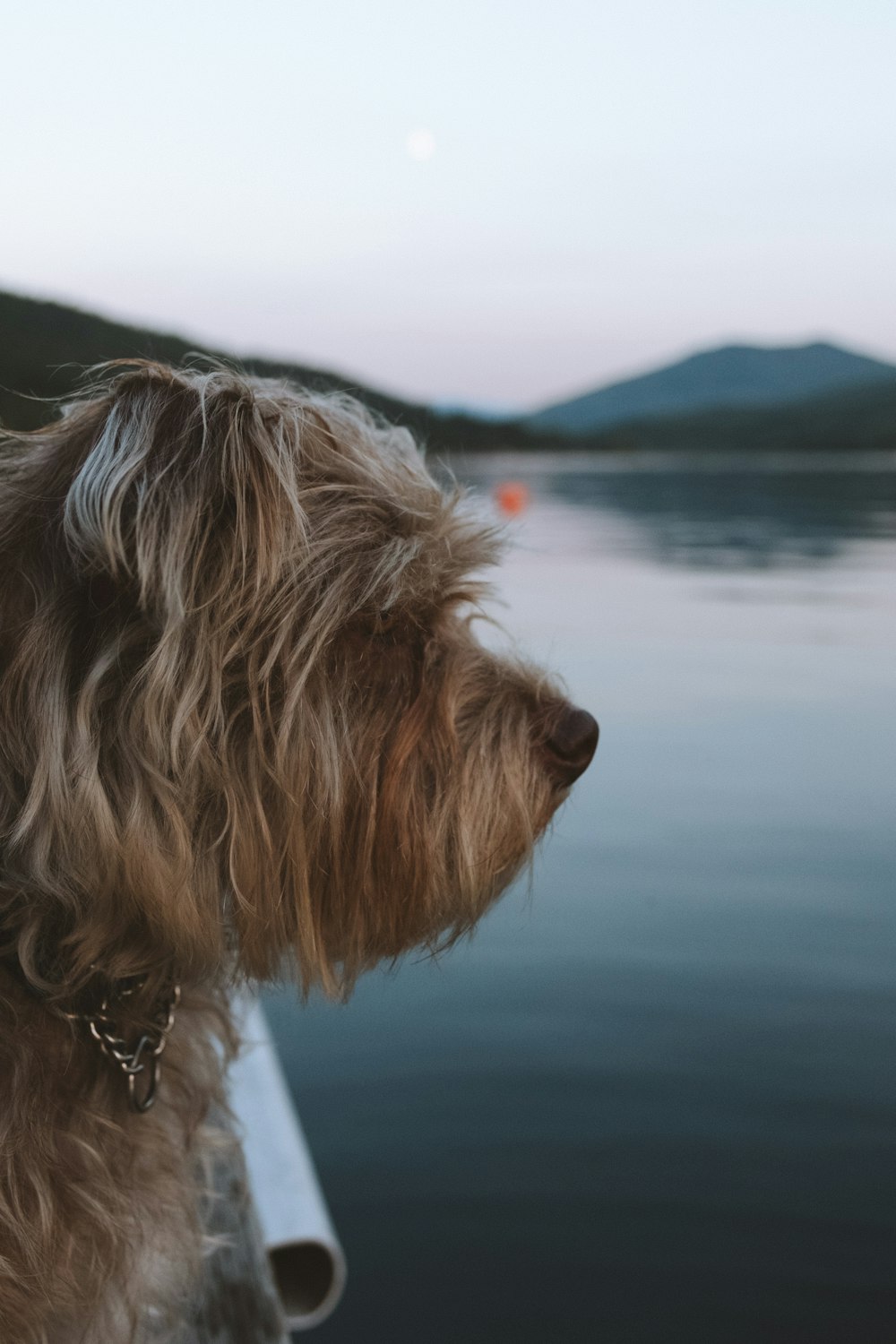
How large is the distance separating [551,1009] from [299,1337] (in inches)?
88.5

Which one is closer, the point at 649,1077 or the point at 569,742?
the point at 569,742

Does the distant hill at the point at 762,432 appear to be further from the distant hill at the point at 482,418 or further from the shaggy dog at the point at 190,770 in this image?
the shaggy dog at the point at 190,770

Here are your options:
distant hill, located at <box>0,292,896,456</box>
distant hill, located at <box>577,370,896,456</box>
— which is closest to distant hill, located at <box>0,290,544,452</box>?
distant hill, located at <box>0,292,896,456</box>

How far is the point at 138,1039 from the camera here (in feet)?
7.97

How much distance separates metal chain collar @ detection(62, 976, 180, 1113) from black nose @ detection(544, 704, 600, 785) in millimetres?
910

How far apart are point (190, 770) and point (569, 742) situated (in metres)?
0.86

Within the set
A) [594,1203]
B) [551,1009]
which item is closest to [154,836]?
[594,1203]

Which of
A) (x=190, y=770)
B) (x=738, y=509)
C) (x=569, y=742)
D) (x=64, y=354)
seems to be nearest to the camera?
(x=190, y=770)

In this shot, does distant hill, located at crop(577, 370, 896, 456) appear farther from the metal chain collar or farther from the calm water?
the metal chain collar

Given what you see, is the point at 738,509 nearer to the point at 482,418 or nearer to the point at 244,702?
the point at 482,418

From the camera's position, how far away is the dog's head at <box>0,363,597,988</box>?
2.20 metres

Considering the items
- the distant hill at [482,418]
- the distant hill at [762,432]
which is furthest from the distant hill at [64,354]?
the distant hill at [762,432]

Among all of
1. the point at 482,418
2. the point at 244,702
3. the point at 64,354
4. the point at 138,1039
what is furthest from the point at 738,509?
the point at 138,1039

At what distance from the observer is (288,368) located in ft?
13.7
